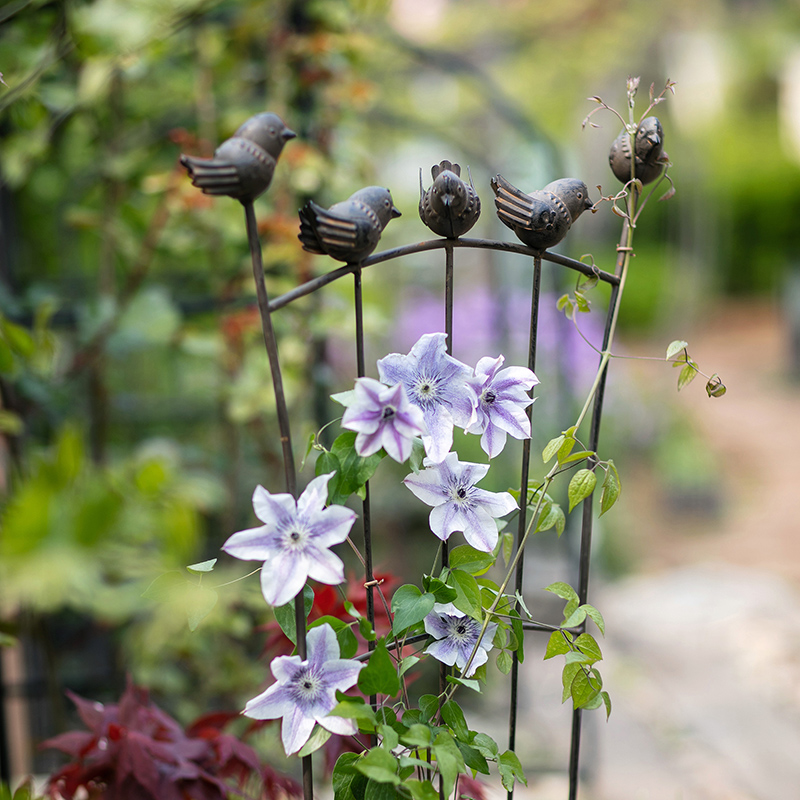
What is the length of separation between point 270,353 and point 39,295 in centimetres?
109

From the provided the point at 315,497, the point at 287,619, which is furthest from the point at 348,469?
the point at 287,619

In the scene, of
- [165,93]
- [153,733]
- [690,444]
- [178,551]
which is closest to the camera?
[153,733]

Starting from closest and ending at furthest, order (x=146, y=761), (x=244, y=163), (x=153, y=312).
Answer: (x=244, y=163), (x=146, y=761), (x=153, y=312)

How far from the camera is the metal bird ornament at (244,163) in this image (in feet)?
1.92

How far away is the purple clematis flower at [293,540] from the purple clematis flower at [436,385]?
0.33 feet

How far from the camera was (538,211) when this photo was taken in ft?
2.20

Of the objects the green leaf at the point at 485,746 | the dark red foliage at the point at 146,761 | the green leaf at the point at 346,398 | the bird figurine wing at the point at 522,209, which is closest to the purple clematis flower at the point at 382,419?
the green leaf at the point at 346,398

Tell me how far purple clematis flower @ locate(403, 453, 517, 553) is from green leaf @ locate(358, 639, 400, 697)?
115 mm

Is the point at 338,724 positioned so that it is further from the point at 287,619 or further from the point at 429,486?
the point at 429,486

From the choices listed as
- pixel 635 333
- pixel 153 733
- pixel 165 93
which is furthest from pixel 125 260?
pixel 635 333

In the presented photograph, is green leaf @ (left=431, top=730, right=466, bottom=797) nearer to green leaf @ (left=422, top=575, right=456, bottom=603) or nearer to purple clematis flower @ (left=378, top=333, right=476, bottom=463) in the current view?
green leaf @ (left=422, top=575, right=456, bottom=603)

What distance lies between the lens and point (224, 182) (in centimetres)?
59

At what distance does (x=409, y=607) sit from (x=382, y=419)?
178 mm

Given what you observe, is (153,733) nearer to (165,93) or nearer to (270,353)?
(270,353)
